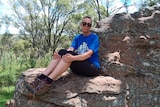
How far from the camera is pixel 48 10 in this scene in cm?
3095

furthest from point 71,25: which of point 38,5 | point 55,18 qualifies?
point 38,5

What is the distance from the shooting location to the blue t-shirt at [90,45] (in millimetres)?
4352

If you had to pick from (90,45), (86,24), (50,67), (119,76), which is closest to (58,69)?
(50,67)

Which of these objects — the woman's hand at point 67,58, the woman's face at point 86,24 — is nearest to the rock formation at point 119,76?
the woman's hand at point 67,58

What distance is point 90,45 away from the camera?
437cm

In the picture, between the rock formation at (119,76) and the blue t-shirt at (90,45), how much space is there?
262 mm

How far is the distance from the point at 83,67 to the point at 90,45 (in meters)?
0.36

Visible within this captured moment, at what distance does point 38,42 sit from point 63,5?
597cm

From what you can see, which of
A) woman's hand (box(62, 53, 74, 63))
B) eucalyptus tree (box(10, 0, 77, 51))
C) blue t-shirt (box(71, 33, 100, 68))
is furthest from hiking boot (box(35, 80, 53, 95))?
eucalyptus tree (box(10, 0, 77, 51))

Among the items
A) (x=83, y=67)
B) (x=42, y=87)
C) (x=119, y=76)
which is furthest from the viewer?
(x=119, y=76)

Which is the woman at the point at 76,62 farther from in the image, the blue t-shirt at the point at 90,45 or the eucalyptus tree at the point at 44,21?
the eucalyptus tree at the point at 44,21

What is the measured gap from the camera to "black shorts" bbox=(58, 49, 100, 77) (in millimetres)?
4222

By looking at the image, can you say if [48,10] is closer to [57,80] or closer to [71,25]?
[71,25]

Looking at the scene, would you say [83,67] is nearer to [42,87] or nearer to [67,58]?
[67,58]
